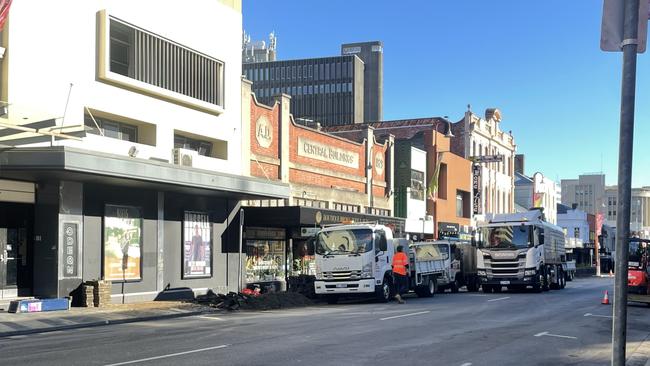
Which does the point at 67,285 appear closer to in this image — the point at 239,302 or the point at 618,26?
the point at 239,302

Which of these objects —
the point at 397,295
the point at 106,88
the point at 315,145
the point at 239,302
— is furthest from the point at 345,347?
the point at 315,145

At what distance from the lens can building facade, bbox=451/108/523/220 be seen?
57938 millimetres

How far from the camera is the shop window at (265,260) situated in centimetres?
2822

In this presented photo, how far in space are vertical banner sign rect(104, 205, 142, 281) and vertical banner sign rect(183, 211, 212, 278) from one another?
229cm

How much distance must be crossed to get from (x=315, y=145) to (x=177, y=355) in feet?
76.9

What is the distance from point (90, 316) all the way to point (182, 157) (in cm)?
721

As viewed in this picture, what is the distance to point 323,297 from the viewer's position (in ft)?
79.7

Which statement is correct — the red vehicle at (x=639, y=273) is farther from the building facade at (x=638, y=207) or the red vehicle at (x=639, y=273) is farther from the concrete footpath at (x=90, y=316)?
the building facade at (x=638, y=207)

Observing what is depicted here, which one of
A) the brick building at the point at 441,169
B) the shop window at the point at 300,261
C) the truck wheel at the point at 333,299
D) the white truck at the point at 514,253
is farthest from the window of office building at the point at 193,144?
the brick building at the point at 441,169

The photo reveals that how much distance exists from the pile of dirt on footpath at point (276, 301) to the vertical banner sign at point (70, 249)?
17.2 feet

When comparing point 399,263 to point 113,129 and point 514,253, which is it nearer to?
point 514,253

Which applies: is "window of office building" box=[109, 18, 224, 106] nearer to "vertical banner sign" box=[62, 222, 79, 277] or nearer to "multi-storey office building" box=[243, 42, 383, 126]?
"vertical banner sign" box=[62, 222, 79, 277]

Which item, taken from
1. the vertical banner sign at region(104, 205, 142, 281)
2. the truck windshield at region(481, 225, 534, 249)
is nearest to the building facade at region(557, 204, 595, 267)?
the truck windshield at region(481, 225, 534, 249)

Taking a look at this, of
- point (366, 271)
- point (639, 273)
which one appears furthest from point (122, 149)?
point (639, 273)
